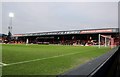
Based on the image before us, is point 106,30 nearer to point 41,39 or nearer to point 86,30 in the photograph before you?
point 86,30

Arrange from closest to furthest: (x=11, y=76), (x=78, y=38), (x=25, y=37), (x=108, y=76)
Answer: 1. (x=11, y=76)
2. (x=108, y=76)
3. (x=78, y=38)
4. (x=25, y=37)

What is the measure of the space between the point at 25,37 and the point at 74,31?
106 feet

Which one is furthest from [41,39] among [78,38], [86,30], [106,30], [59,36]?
[106,30]

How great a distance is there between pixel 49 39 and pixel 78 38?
16.0 metres

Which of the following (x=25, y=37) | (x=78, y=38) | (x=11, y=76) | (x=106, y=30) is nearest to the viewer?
(x=11, y=76)

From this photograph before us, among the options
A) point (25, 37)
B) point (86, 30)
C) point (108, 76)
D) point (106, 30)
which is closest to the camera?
point (108, 76)

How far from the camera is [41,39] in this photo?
10112 cm

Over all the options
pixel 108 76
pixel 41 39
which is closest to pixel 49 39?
pixel 41 39

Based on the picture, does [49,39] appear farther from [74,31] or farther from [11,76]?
[11,76]

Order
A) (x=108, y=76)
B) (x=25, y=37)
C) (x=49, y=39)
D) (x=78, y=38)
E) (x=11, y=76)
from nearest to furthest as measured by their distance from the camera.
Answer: (x=11, y=76)
(x=108, y=76)
(x=78, y=38)
(x=49, y=39)
(x=25, y=37)

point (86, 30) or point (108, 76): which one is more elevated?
point (86, 30)

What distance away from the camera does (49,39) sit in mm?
98812

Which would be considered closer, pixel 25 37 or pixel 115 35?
pixel 115 35

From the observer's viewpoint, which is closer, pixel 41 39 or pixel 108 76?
pixel 108 76
